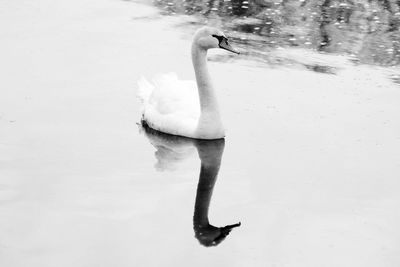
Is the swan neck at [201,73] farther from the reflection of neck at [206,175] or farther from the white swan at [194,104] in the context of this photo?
the reflection of neck at [206,175]

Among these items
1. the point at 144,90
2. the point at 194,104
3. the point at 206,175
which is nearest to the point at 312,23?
A: the point at 144,90

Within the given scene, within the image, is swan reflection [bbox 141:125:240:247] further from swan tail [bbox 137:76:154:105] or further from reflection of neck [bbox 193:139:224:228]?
swan tail [bbox 137:76:154:105]

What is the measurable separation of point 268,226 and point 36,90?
4.30m

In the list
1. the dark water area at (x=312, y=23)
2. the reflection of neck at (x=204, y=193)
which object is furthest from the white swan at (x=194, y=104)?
the dark water area at (x=312, y=23)

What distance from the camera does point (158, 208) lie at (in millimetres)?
7328

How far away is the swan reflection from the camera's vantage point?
692cm

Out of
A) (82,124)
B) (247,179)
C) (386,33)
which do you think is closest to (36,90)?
(82,124)

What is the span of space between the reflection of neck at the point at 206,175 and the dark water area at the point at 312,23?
3859 mm

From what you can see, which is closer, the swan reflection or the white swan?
the swan reflection

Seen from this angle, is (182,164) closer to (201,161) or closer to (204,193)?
(201,161)

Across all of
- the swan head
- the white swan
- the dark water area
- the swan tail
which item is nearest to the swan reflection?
the white swan

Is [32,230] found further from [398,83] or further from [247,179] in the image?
[398,83]

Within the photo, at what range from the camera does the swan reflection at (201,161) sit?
22.7 ft

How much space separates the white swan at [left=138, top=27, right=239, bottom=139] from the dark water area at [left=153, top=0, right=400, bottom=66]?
3.18 m
